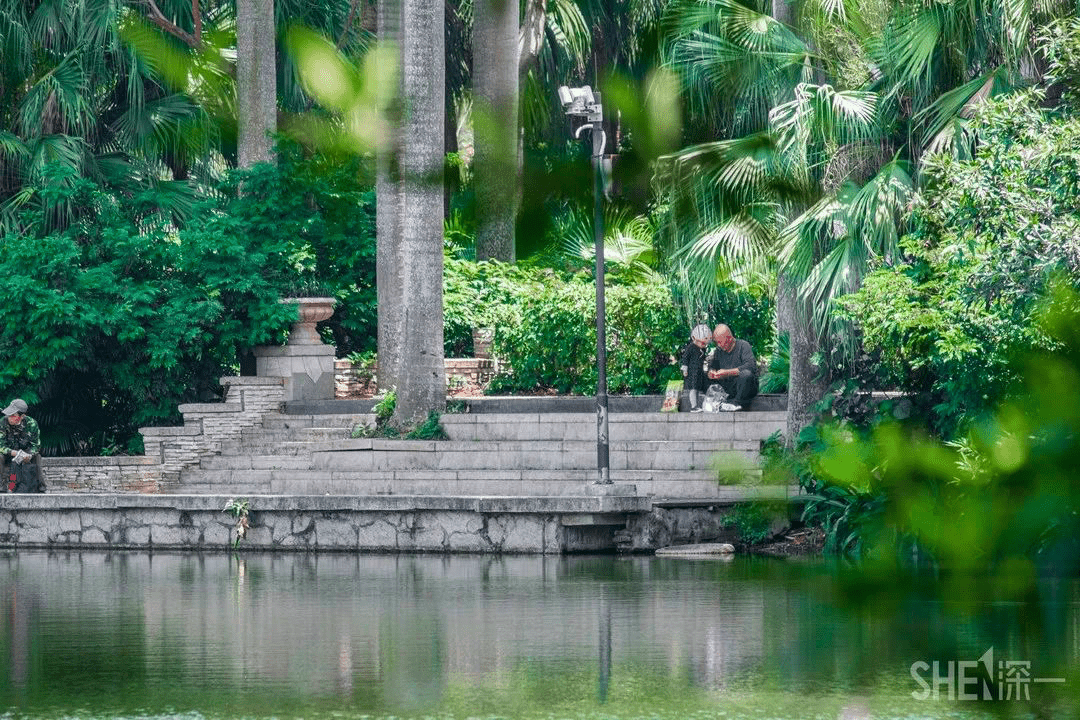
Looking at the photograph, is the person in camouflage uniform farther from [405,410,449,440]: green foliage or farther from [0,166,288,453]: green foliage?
[405,410,449,440]: green foliage

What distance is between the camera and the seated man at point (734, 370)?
1823cm

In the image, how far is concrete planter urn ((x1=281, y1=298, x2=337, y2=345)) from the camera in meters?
21.0

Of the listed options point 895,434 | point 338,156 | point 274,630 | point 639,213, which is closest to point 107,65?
point 338,156

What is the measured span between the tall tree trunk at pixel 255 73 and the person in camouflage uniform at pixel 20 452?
17.5 meters

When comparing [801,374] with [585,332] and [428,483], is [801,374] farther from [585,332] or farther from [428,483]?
[585,332]

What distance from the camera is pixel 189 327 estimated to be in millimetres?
20734

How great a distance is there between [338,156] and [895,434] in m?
0.60

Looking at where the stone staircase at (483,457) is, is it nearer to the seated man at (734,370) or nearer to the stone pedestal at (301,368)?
the seated man at (734,370)

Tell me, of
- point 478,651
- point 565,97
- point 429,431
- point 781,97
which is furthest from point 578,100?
point 429,431

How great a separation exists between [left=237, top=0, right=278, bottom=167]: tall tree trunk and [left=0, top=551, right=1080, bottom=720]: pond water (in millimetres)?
3448

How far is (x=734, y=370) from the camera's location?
18.3m

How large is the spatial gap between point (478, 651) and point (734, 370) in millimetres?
8568

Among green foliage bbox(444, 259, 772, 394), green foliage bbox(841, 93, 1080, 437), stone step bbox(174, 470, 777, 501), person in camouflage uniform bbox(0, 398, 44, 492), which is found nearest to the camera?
green foliage bbox(841, 93, 1080, 437)

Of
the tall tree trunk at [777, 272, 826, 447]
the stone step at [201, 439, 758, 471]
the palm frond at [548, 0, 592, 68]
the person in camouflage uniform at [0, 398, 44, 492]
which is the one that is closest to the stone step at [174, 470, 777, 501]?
the stone step at [201, 439, 758, 471]
